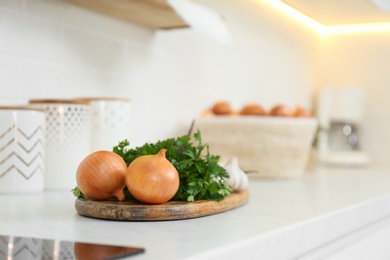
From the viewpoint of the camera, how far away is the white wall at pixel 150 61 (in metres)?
1.23

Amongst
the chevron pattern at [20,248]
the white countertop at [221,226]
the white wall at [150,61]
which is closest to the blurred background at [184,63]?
the white wall at [150,61]

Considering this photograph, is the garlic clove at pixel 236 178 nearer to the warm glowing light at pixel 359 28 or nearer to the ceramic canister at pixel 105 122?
the ceramic canister at pixel 105 122

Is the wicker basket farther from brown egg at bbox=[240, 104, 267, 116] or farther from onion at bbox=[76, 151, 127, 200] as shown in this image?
onion at bbox=[76, 151, 127, 200]

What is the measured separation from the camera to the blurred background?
1250mm

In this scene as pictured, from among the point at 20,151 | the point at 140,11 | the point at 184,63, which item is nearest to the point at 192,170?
the point at 20,151

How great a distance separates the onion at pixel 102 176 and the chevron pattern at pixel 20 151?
24 cm

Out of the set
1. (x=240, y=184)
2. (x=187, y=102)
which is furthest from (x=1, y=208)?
(x=187, y=102)

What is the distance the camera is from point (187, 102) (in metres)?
1.82

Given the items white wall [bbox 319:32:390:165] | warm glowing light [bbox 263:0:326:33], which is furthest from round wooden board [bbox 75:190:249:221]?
white wall [bbox 319:32:390:165]

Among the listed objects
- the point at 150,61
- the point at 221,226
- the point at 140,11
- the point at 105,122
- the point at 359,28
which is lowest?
the point at 221,226

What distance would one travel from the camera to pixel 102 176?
0.80 metres

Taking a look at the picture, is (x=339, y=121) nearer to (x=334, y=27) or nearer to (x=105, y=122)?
(x=334, y=27)

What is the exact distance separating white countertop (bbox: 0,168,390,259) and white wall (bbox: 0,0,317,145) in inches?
13.0

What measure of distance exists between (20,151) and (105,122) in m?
0.25
